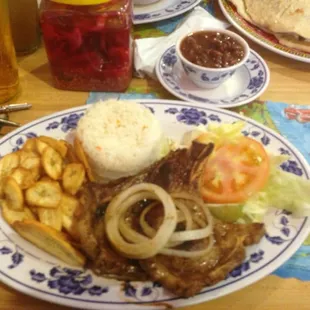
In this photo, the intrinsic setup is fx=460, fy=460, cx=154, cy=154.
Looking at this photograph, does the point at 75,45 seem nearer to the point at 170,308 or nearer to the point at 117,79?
the point at 117,79

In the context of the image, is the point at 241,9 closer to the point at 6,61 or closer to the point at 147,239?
the point at 6,61

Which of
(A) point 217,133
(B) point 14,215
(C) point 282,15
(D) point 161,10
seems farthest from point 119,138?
(C) point 282,15

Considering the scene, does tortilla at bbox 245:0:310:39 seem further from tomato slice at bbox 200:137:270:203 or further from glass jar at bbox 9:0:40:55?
glass jar at bbox 9:0:40:55

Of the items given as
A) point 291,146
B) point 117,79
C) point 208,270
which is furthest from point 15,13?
Result: point 208,270

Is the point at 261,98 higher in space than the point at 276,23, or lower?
lower

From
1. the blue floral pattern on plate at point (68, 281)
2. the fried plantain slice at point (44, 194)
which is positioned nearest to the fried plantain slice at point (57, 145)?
the fried plantain slice at point (44, 194)

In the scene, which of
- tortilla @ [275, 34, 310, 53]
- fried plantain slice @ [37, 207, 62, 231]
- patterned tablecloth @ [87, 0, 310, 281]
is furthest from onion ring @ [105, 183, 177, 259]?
tortilla @ [275, 34, 310, 53]

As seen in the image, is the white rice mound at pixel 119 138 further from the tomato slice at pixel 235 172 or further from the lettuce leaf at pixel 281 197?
the lettuce leaf at pixel 281 197
